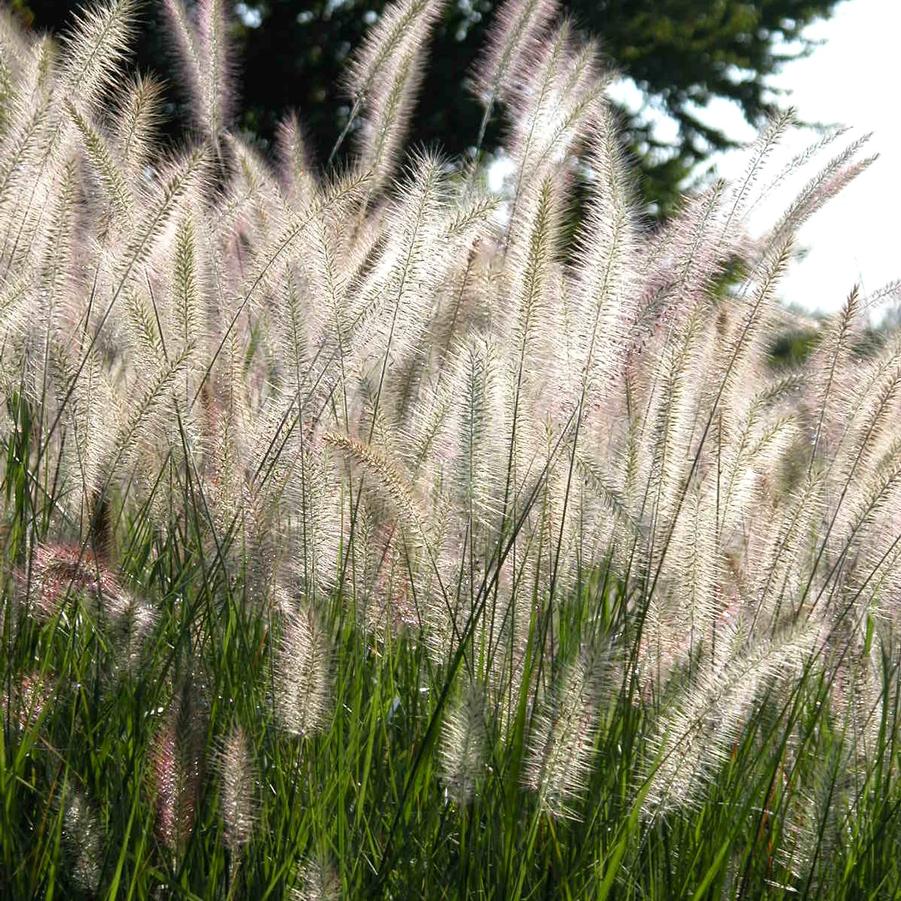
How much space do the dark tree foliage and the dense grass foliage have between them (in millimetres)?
10057

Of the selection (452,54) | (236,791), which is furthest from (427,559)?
(452,54)

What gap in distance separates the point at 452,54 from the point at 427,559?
11787 mm

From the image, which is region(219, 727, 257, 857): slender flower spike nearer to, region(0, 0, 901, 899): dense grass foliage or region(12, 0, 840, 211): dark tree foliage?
region(0, 0, 901, 899): dense grass foliage

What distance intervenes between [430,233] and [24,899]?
3.27 ft

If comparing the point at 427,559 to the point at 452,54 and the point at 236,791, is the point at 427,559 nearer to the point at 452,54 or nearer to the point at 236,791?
the point at 236,791

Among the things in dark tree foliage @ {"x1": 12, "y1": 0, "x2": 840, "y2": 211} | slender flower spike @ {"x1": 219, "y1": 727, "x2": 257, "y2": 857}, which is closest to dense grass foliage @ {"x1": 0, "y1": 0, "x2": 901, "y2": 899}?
slender flower spike @ {"x1": 219, "y1": 727, "x2": 257, "y2": 857}

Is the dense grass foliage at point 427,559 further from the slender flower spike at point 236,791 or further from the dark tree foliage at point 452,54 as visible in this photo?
the dark tree foliage at point 452,54

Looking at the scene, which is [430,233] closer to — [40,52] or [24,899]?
[40,52]

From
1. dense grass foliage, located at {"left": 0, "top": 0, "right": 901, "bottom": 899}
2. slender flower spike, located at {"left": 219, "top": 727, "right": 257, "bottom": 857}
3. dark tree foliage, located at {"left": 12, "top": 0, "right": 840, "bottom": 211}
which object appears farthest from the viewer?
dark tree foliage, located at {"left": 12, "top": 0, "right": 840, "bottom": 211}

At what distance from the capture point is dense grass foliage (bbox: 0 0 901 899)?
1.43 meters

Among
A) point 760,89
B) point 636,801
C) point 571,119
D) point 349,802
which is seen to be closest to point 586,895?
point 636,801

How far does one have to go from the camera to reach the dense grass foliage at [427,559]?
143 cm

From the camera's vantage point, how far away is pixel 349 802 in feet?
5.44

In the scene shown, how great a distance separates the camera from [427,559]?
158 cm
